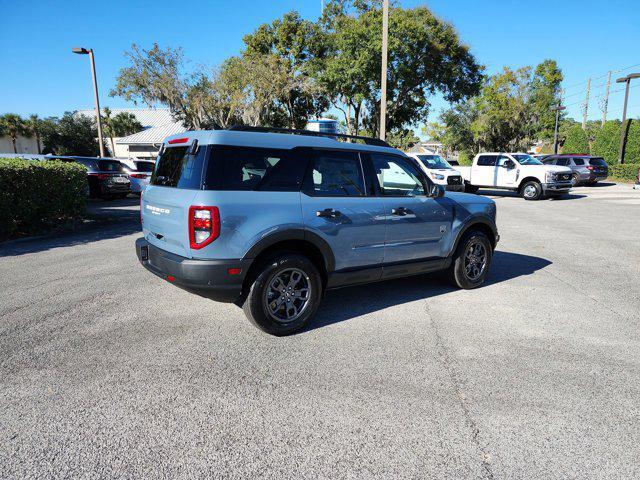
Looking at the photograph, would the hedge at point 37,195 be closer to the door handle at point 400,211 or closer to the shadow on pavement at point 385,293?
the shadow on pavement at point 385,293

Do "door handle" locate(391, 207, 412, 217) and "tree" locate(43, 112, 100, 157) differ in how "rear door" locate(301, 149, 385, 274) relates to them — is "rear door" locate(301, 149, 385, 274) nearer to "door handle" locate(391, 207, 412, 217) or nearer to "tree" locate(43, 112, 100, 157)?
"door handle" locate(391, 207, 412, 217)

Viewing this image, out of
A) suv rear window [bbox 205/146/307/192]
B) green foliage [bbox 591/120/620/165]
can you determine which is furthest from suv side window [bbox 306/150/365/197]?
green foliage [bbox 591/120/620/165]

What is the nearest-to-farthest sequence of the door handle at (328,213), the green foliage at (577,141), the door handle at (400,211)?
the door handle at (328,213) < the door handle at (400,211) < the green foliage at (577,141)

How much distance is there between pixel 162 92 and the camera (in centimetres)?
2880

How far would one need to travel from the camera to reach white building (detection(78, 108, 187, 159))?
167 ft

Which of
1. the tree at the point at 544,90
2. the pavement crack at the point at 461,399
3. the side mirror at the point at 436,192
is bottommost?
the pavement crack at the point at 461,399

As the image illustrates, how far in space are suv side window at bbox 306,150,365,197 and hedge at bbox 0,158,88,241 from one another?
23.0ft

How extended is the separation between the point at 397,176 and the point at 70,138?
185 feet

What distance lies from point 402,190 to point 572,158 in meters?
24.7

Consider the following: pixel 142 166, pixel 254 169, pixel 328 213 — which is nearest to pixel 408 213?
pixel 328 213

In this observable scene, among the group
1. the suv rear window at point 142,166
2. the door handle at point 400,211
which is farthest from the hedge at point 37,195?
the suv rear window at point 142,166

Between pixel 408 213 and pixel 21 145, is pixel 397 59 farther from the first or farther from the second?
pixel 21 145

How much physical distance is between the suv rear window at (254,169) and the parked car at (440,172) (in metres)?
13.4

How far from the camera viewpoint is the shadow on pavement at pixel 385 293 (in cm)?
465
